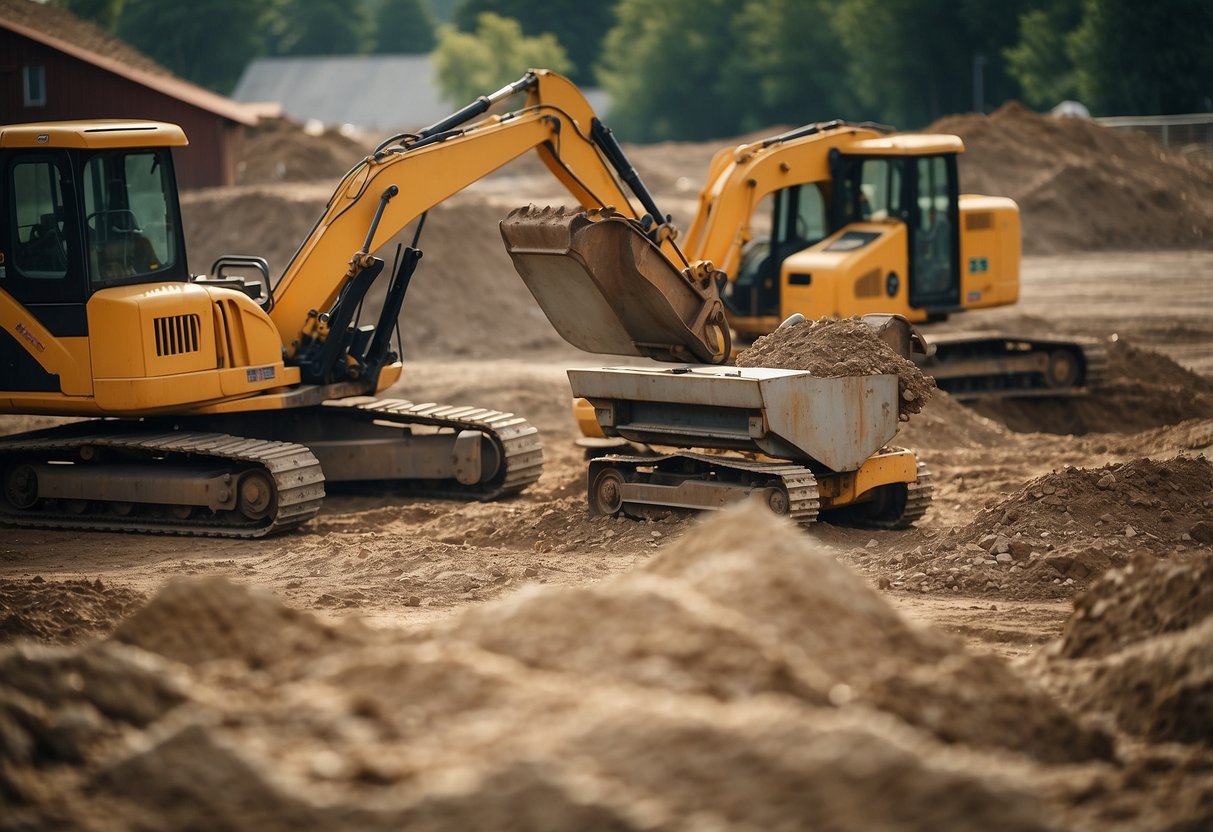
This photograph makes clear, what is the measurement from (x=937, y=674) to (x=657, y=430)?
17.5 ft

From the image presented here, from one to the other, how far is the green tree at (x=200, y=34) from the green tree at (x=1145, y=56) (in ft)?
147

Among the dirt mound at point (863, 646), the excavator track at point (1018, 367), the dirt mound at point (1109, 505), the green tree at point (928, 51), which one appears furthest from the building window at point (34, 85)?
the dirt mound at point (863, 646)

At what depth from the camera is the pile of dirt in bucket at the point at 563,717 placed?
4.59 metres

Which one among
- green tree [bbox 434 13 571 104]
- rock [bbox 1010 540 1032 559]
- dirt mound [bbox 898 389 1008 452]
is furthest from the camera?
green tree [bbox 434 13 571 104]

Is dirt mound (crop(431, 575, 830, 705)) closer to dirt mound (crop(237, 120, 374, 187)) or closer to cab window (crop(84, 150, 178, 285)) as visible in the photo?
cab window (crop(84, 150, 178, 285))

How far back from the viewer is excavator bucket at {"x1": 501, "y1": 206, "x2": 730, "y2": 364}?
36.0 ft

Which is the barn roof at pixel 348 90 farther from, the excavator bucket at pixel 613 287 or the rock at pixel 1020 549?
the rock at pixel 1020 549

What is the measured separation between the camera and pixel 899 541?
10352 mm

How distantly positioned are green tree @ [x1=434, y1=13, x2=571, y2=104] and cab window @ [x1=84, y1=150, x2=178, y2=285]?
215 ft

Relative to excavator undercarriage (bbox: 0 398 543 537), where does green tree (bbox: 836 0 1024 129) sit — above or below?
above

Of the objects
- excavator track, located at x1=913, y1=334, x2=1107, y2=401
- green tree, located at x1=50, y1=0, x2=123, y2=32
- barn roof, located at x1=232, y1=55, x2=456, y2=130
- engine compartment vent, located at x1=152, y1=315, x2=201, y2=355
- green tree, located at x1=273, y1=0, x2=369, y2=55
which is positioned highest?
green tree, located at x1=273, y1=0, x2=369, y2=55

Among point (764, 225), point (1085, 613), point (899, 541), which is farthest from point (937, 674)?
point (764, 225)

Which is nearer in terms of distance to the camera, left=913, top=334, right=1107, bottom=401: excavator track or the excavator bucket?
the excavator bucket

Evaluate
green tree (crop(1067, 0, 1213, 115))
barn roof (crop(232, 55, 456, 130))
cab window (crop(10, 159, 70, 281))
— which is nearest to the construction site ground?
cab window (crop(10, 159, 70, 281))
